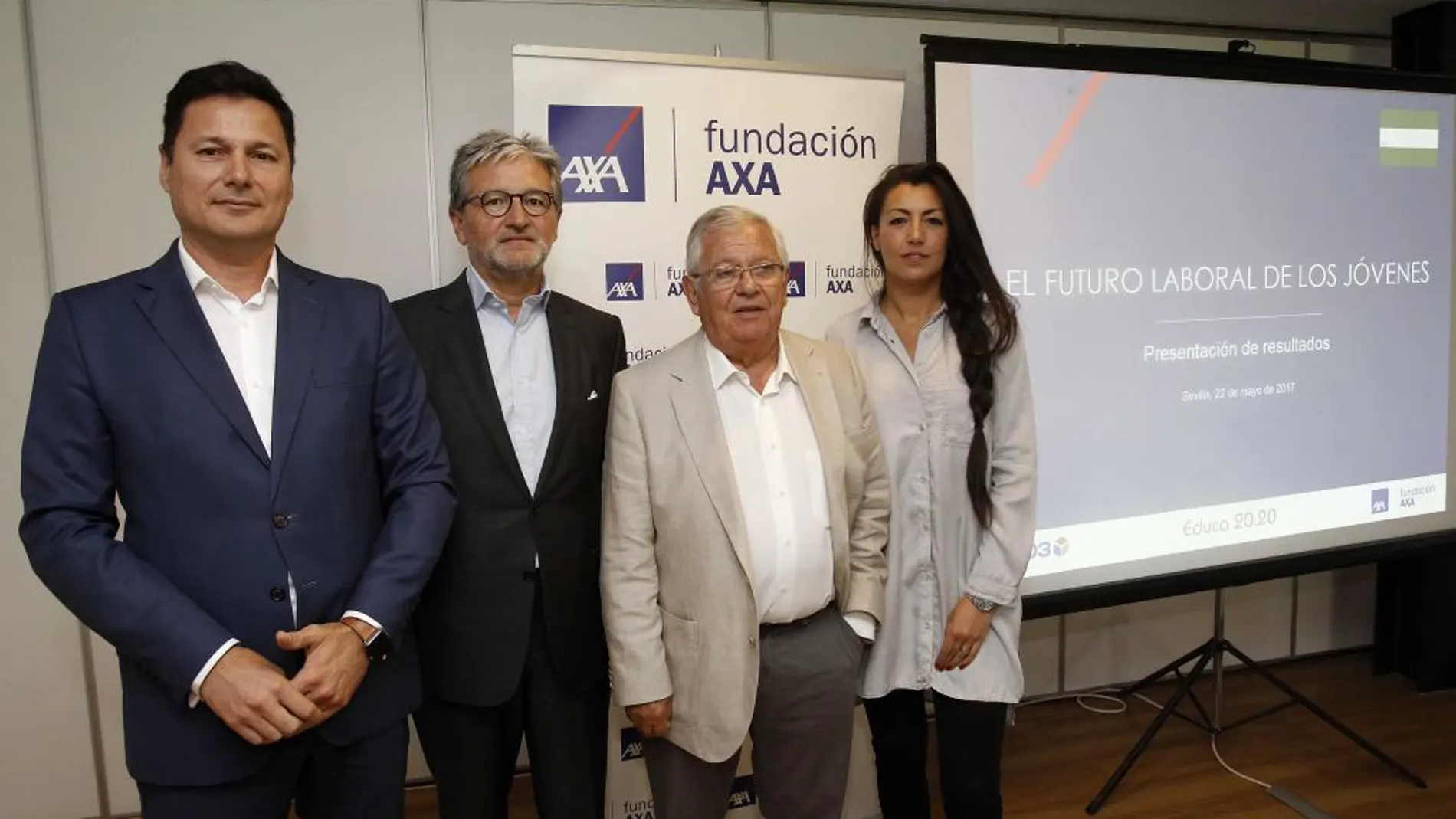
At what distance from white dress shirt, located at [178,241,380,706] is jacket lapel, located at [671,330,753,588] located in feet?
→ 2.17

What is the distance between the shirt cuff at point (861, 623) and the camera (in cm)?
197

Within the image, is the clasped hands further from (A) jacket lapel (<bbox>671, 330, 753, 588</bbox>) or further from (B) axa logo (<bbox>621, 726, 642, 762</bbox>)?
(B) axa logo (<bbox>621, 726, 642, 762</bbox>)

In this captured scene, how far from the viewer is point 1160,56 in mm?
2754

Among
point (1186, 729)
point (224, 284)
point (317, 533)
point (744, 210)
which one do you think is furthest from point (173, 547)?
point (1186, 729)

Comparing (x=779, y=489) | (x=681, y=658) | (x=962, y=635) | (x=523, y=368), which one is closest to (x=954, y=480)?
(x=962, y=635)

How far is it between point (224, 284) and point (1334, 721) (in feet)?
11.9

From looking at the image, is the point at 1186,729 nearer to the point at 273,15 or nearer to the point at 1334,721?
the point at 1334,721

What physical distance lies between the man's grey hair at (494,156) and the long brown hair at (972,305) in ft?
2.46

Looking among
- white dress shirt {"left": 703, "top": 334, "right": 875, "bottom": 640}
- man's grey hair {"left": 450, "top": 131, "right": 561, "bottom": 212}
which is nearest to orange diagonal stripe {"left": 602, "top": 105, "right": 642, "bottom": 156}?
man's grey hair {"left": 450, "top": 131, "right": 561, "bottom": 212}

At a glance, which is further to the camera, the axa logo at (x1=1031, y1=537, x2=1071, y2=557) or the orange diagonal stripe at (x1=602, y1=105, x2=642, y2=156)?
the axa logo at (x1=1031, y1=537, x2=1071, y2=557)

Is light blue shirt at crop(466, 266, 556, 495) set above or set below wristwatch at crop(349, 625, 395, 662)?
above

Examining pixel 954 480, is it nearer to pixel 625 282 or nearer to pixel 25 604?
pixel 625 282

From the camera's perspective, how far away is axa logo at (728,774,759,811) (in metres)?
2.86

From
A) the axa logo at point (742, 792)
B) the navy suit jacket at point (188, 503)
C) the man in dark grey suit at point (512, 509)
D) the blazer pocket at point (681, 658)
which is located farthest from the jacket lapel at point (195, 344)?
the axa logo at point (742, 792)
